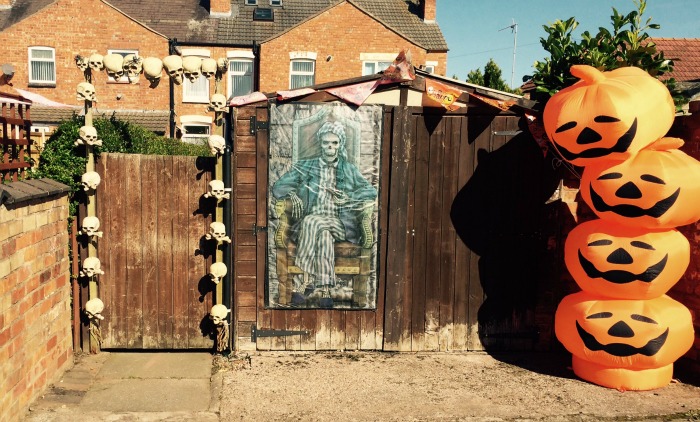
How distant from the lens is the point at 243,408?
5.19m

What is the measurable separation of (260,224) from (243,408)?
194cm

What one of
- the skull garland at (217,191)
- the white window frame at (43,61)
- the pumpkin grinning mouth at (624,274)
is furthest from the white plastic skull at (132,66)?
A: the white window frame at (43,61)

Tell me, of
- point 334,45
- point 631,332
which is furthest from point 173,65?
point 334,45

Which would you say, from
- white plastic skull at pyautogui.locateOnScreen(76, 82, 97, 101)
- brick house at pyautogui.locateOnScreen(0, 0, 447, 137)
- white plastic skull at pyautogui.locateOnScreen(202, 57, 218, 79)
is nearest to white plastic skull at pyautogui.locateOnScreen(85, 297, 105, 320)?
white plastic skull at pyautogui.locateOnScreen(76, 82, 97, 101)

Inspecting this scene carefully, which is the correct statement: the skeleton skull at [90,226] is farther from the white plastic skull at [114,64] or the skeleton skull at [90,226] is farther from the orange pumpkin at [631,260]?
the orange pumpkin at [631,260]

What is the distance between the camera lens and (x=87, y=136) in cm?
598

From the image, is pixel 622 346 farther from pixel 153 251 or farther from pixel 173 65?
pixel 173 65

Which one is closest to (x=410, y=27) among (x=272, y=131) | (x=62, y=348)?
(x=272, y=131)

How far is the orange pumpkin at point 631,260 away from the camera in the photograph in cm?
532

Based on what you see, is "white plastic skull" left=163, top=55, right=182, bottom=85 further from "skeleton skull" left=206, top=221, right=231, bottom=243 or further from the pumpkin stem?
the pumpkin stem

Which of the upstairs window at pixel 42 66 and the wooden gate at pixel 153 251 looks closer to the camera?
the wooden gate at pixel 153 251

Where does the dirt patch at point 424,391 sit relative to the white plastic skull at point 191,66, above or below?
below

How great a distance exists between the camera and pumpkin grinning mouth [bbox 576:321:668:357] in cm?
538

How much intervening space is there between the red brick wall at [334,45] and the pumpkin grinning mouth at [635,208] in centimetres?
1808
